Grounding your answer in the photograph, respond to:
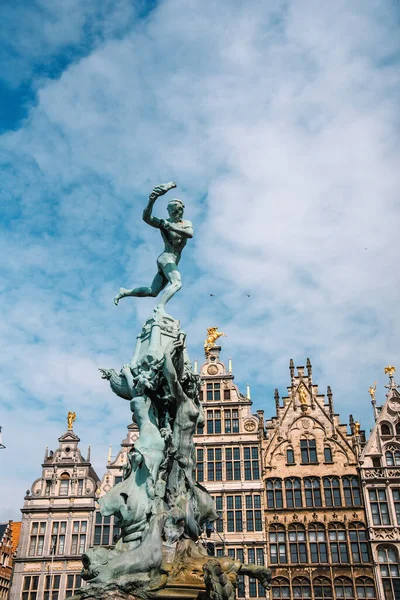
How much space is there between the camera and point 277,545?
33.7 m

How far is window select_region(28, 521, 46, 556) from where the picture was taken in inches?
1380

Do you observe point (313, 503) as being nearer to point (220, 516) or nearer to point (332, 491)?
point (332, 491)

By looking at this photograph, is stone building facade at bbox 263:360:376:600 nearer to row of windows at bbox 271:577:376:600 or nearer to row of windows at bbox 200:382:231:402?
row of windows at bbox 271:577:376:600

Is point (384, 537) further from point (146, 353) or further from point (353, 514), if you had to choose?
point (146, 353)

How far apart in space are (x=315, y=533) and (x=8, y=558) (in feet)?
83.4

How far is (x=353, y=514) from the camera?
3378 cm

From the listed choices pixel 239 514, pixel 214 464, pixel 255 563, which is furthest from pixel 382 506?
pixel 214 464

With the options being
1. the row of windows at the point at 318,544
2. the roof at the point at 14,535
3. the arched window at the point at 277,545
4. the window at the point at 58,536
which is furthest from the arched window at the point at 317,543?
the roof at the point at 14,535

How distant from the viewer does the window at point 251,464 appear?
35688 mm

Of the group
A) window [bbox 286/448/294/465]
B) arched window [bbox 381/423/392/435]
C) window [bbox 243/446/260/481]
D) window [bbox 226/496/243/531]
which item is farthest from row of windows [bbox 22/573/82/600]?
arched window [bbox 381/423/392/435]

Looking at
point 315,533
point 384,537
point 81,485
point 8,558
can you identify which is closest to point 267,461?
point 315,533

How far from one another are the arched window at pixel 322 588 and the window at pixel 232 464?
23.5 ft

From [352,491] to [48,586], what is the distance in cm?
1895

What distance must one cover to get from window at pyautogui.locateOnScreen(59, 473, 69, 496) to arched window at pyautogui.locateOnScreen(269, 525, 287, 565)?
13201mm
